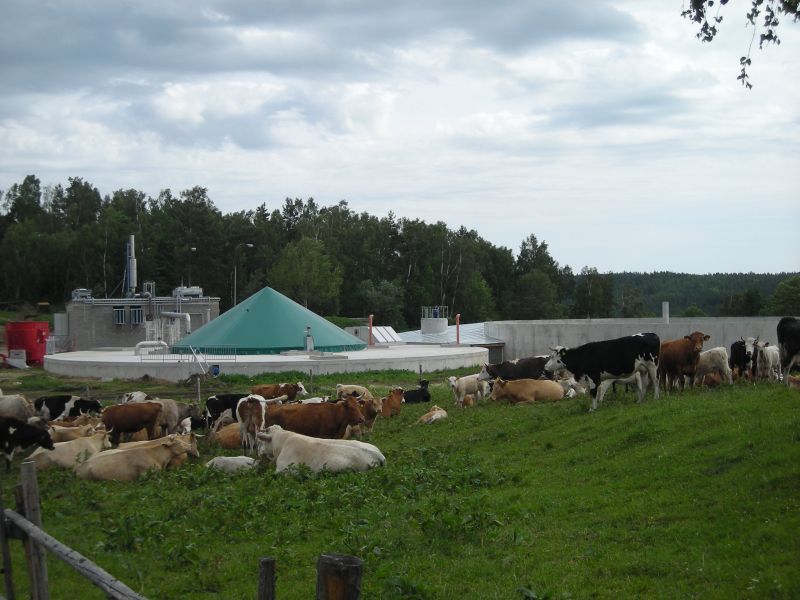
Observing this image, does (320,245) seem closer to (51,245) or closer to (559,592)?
(51,245)

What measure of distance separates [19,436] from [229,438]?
409 cm

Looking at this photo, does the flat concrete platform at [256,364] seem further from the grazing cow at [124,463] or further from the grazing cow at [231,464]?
the grazing cow at [231,464]

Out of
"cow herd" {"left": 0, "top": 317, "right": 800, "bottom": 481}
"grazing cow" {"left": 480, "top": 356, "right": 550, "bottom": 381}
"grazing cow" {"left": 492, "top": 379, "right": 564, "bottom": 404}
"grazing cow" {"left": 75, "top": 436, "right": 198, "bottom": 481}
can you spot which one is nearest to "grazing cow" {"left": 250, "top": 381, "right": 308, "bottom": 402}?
"cow herd" {"left": 0, "top": 317, "right": 800, "bottom": 481}

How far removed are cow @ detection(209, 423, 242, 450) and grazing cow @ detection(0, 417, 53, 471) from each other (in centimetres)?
351

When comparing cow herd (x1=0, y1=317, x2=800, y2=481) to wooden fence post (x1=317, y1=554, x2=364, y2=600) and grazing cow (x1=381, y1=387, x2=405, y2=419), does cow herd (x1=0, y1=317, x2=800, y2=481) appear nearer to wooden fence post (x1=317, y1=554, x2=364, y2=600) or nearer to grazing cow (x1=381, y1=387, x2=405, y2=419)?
grazing cow (x1=381, y1=387, x2=405, y2=419)

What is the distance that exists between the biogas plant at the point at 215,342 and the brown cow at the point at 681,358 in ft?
58.9

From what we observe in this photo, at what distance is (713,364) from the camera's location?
18.9m

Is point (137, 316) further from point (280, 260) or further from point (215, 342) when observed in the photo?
point (280, 260)

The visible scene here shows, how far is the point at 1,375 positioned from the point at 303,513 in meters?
34.6

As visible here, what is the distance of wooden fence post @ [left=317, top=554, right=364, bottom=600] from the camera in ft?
16.2

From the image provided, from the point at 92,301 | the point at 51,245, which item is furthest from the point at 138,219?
the point at 92,301

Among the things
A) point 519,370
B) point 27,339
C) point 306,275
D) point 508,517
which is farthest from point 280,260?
point 508,517

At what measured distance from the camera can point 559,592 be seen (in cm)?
723

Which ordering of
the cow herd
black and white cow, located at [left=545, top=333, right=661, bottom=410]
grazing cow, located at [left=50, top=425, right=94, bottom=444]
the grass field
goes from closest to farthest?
the grass field
the cow herd
black and white cow, located at [left=545, top=333, right=661, bottom=410]
grazing cow, located at [left=50, top=425, right=94, bottom=444]
